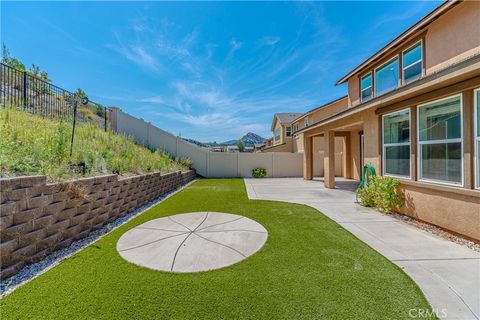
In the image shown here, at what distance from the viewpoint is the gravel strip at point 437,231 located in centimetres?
416

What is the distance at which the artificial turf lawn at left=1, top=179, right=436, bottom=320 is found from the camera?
2.36 metres

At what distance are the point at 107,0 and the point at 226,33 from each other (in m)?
6.31

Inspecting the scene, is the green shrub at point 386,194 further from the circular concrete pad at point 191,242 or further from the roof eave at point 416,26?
the roof eave at point 416,26

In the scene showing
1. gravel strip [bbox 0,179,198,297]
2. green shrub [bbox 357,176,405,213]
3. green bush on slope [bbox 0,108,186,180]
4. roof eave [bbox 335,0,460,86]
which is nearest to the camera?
gravel strip [bbox 0,179,198,297]

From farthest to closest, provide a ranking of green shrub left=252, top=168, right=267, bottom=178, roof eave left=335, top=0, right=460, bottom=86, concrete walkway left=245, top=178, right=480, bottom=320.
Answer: green shrub left=252, top=168, right=267, bottom=178 → roof eave left=335, top=0, right=460, bottom=86 → concrete walkway left=245, top=178, right=480, bottom=320

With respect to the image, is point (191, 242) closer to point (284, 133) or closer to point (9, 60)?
point (9, 60)

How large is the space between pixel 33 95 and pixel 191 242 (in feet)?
31.8

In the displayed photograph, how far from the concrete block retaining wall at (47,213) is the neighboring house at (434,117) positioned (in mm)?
7884

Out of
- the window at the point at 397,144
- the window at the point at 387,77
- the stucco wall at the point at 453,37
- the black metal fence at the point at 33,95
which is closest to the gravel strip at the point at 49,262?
the black metal fence at the point at 33,95

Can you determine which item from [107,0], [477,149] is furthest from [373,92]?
[107,0]

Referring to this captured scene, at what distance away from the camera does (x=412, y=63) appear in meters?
7.03

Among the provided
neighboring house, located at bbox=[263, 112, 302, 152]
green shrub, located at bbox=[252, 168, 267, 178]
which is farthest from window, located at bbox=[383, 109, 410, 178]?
neighboring house, located at bbox=[263, 112, 302, 152]

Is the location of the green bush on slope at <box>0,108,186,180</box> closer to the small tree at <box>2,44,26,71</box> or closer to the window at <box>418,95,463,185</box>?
the window at <box>418,95,463,185</box>

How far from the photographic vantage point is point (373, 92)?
9.05 metres
